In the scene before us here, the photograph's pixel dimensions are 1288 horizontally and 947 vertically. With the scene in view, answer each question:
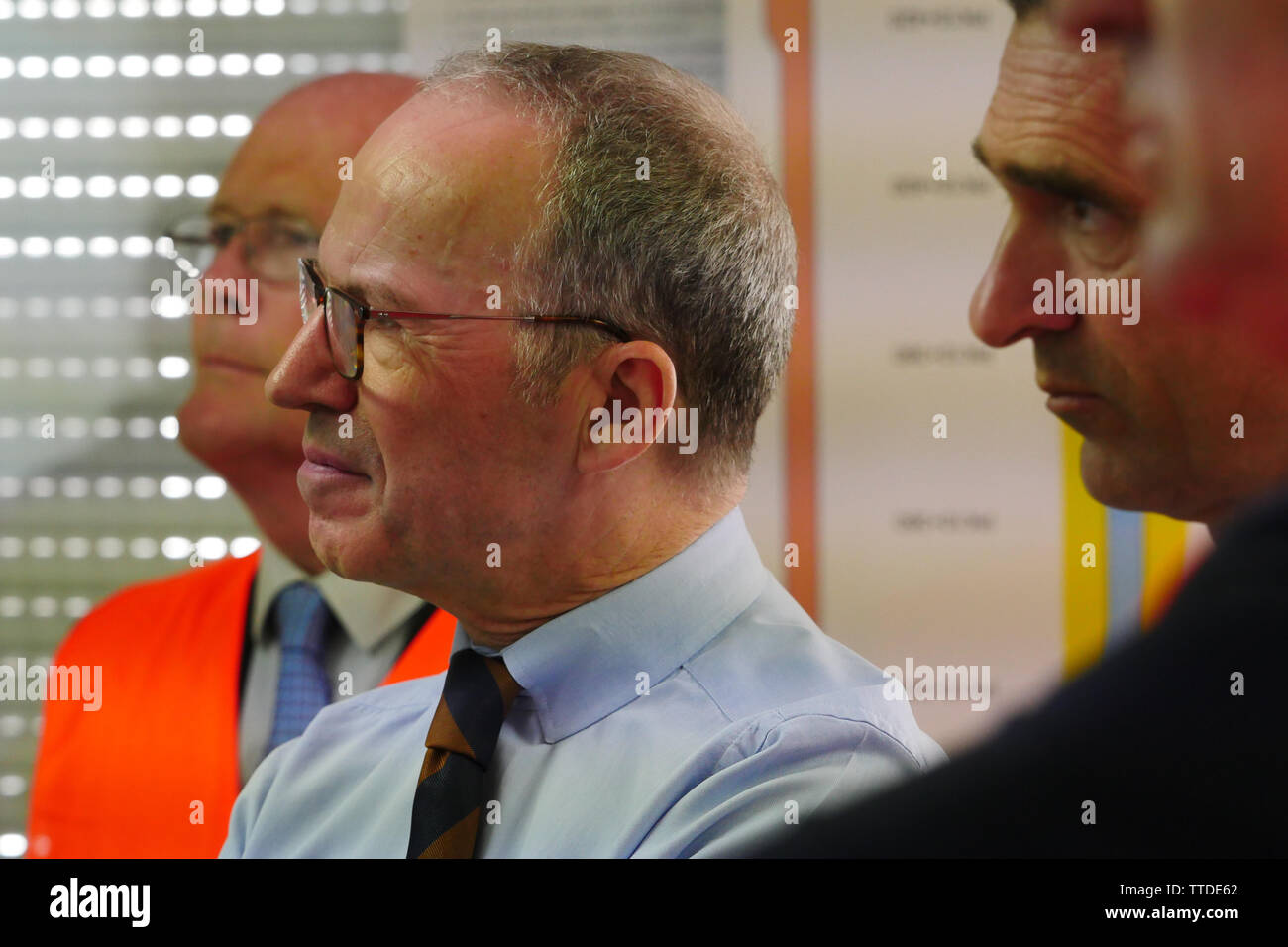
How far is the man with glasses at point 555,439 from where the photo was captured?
144 centimetres

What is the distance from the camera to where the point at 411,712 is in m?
1.67

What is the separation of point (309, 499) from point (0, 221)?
817 mm

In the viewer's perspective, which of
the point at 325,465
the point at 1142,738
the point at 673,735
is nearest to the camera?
the point at 1142,738

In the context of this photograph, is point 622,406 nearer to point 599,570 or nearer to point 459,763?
point 599,570

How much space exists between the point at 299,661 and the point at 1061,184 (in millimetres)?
1250

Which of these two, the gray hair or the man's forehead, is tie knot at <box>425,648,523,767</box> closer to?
the gray hair

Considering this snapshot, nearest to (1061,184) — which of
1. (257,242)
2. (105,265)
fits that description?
(257,242)

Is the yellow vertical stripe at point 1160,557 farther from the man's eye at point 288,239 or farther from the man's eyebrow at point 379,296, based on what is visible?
the man's eye at point 288,239

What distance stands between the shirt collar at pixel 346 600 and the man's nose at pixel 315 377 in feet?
1.31

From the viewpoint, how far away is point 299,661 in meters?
1.85

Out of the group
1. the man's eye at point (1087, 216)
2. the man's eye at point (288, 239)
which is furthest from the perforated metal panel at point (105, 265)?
the man's eye at point (1087, 216)

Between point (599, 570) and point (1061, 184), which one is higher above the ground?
point (1061, 184)

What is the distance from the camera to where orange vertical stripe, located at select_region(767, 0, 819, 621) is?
1718 millimetres
